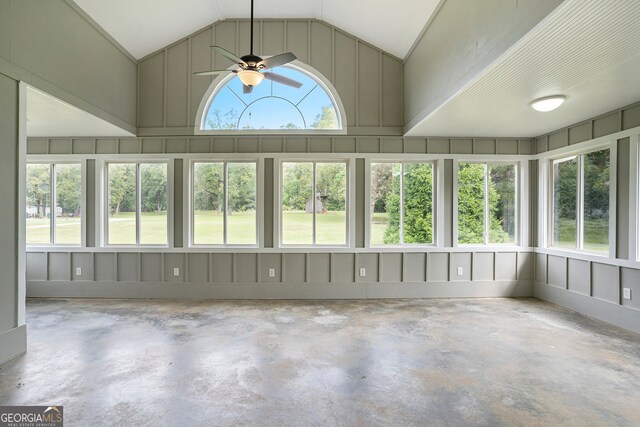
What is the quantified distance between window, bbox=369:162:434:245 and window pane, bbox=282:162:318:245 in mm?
1161

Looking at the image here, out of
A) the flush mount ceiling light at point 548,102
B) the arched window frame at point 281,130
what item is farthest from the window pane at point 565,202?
the arched window frame at point 281,130

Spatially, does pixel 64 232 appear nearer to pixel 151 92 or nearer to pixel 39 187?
pixel 39 187

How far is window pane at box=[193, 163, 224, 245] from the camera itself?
5.49m

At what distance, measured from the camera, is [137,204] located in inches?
218

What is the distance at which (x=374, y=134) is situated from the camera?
212 inches

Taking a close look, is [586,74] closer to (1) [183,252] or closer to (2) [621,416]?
(2) [621,416]

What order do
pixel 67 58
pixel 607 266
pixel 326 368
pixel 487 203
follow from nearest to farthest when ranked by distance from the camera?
pixel 326 368 → pixel 67 58 → pixel 607 266 → pixel 487 203

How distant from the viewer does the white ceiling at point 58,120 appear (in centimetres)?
374

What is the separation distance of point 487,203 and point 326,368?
4.40 meters

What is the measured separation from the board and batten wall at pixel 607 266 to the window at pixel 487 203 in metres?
0.78

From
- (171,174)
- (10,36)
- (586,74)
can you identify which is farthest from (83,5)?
(586,74)

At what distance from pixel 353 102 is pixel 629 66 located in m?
3.53

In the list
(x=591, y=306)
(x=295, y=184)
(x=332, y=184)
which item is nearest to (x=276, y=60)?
(x=295, y=184)

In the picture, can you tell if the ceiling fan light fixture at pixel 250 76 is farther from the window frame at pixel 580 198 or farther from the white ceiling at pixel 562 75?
the window frame at pixel 580 198
